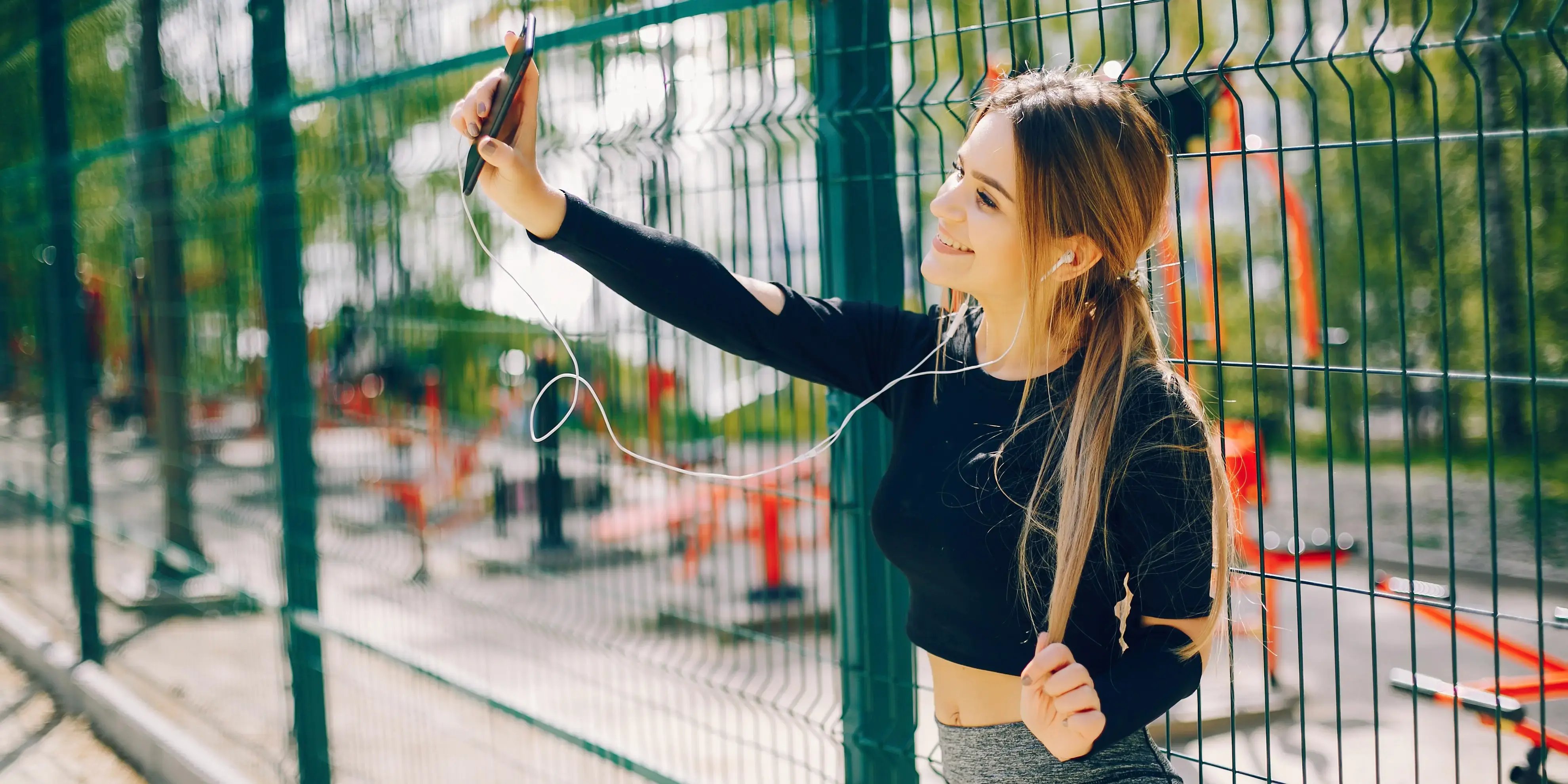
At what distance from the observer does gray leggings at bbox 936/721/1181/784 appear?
1728mm

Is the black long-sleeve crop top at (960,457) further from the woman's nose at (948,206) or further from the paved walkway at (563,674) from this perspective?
the paved walkway at (563,674)

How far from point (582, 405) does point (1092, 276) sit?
218 centimetres

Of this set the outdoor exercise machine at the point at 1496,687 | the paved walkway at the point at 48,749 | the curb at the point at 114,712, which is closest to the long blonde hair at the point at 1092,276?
the outdoor exercise machine at the point at 1496,687

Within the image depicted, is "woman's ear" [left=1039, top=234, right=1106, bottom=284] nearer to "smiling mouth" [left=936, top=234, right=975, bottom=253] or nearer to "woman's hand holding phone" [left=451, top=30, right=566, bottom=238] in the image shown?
"smiling mouth" [left=936, top=234, right=975, bottom=253]

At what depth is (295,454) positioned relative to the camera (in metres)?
4.05

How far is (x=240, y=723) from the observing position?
16.6 ft

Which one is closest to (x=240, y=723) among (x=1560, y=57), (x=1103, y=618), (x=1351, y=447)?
(x=1103, y=618)

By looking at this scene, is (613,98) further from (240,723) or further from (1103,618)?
(240,723)

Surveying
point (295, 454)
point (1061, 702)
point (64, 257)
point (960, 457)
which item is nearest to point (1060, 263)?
point (960, 457)

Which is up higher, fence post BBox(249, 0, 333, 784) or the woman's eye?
the woman's eye

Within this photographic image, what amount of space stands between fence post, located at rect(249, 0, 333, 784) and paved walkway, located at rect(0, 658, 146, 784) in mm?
1254

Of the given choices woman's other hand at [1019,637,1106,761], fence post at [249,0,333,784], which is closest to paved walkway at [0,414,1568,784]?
fence post at [249,0,333,784]

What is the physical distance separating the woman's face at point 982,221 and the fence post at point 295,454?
278 centimetres

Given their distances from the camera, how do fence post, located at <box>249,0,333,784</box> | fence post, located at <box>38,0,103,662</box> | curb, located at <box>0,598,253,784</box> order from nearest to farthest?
1. fence post, located at <box>249,0,333,784</box>
2. curb, located at <box>0,598,253,784</box>
3. fence post, located at <box>38,0,103,662</box>
